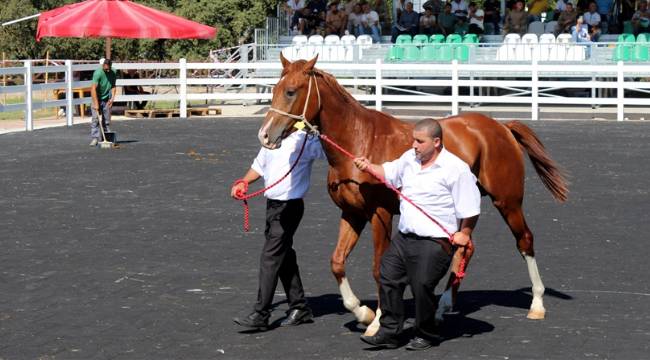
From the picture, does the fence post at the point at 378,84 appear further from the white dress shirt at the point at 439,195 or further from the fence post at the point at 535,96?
the white dress shirt at the point at 439,195

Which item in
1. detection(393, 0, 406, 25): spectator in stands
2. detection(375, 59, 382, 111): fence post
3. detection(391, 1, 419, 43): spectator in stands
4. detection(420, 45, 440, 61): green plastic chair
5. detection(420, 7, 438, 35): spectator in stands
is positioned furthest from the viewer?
detection(393, 0, 406, 25): spectator in stands

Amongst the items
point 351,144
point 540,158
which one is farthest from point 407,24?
point 351,144

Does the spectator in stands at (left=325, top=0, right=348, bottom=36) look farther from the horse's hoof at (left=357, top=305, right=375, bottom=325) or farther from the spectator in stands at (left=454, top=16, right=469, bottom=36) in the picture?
Answer: the horse's hoof at (left=357, top=305, right=375, bottom=325)

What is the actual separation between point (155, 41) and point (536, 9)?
1693 centimetres

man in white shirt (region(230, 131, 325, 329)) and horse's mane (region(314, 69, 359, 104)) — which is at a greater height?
horse's mane (region(314, 69, 359, 104))

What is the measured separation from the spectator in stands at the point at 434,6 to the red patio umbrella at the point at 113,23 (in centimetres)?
837

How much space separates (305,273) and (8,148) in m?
13.1

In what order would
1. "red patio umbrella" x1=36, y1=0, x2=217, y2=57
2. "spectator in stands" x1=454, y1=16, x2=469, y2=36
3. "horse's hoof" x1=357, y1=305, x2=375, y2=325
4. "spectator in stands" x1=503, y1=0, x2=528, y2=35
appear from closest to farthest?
"horse's hoof" x1=357, y1=305, x2=375, y2=325
"red patio umbrella" x1=36, y1=0, x2=217, y2=57
"spectator in stands" x1=503, y1=0, x2=528, y2=35
"spectator in stands" x1=454, y1=16, x2=469, y2=36

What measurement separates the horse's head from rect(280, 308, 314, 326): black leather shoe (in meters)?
1.35

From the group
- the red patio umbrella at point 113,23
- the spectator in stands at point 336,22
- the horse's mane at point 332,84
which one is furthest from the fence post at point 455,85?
the horse's mane at point 332,84

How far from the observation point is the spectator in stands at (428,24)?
3603 cm

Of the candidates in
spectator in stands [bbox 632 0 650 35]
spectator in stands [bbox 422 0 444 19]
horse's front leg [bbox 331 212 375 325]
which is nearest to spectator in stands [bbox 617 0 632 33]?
spectator in stands [bbox 632 0 650 35]

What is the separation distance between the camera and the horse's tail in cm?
949

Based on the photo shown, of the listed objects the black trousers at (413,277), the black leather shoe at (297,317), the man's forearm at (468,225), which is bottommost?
the black leather shoe at (297,317)
